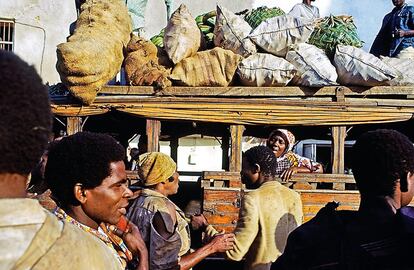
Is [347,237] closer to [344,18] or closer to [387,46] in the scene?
[344,18]

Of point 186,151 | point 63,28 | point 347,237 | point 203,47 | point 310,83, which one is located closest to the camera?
point 347,237

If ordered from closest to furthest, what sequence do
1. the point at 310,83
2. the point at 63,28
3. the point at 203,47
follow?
the point at 310,83 → the point at 203,47 → the point at 63,28

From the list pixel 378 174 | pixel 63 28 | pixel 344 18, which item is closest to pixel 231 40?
pixel 344 18

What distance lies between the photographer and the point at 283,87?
659 centimetres

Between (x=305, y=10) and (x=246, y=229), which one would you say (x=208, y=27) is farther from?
(x=246, y=229)

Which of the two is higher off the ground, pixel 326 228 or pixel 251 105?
pixel 251 105

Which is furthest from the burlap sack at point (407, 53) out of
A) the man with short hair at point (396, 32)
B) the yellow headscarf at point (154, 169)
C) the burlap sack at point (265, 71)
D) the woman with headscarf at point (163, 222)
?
the yellow headscarf at point (154, 169)

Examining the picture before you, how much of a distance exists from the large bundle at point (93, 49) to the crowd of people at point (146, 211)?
183 centimetres

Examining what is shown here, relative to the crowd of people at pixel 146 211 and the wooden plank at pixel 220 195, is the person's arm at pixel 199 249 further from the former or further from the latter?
the wooden plank at pixel 220 195

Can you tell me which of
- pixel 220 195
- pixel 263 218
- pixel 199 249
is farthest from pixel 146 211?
pixel 220 195

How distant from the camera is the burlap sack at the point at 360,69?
6.39 metres

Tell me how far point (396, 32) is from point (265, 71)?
2182 millimetres

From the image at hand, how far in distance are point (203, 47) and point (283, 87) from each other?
3.47 ft

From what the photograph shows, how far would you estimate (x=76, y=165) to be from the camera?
2.48 m
